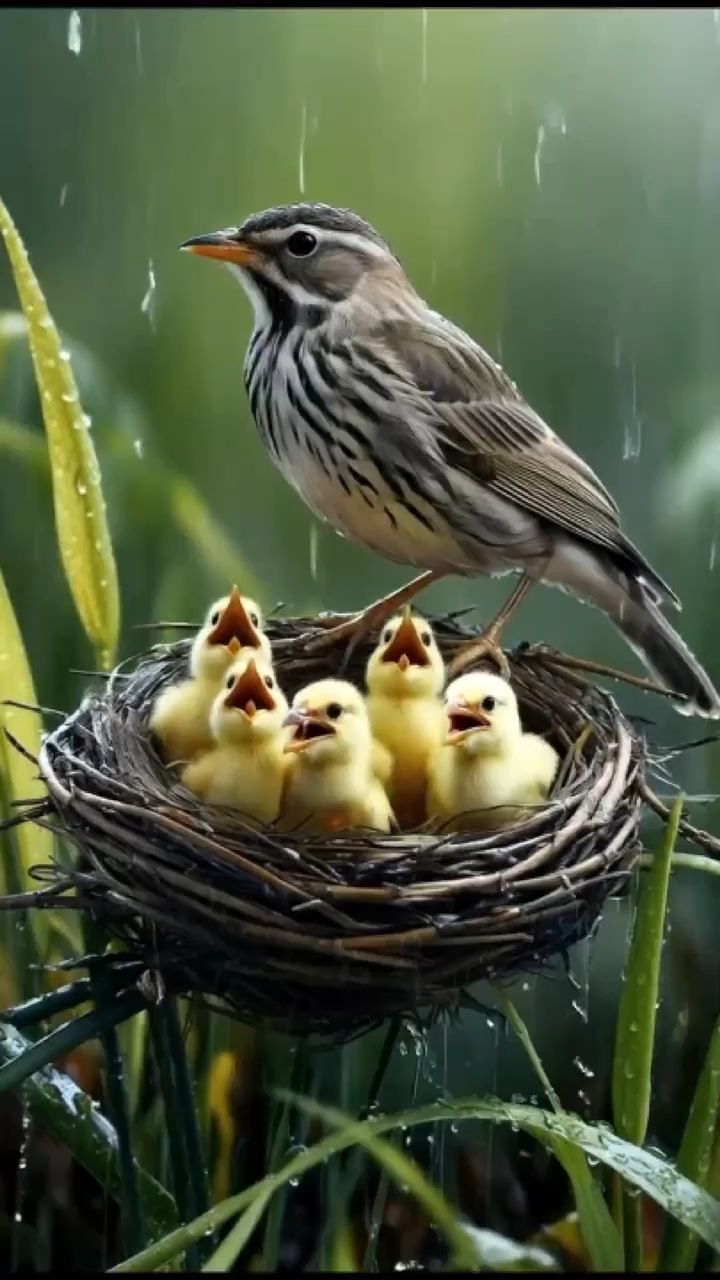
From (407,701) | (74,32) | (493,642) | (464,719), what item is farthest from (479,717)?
(74,32)

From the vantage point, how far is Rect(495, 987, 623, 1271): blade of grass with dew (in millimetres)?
1115

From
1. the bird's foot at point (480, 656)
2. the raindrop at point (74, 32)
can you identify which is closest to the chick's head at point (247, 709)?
the bird's foot at point (480, 656)

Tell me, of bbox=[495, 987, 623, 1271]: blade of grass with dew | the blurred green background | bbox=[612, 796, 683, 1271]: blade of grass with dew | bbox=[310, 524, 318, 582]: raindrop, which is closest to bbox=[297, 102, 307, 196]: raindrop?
the blurred green background

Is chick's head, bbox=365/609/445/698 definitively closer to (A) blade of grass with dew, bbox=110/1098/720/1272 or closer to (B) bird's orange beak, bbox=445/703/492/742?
(B) bird's orange beak, bbox=445/703/492/742

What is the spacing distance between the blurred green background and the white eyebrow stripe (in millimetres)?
78

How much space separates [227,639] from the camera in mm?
1125

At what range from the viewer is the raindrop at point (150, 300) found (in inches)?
48.6

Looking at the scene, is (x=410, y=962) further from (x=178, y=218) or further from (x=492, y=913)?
(x=178, y=218)

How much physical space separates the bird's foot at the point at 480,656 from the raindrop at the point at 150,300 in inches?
17.1

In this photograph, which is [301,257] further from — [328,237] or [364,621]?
[364,621]

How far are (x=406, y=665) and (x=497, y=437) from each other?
239 millimetres

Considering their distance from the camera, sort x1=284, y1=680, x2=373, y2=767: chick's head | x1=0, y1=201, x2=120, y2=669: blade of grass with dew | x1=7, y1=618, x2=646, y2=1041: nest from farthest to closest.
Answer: x1=0, y1=201, x2=120, y2=669: blade of grass with dew < x1=284, y1=680, x2=373, y2=767: chick's head < x1=7, y1=618, x2=646, y2=1041: nest

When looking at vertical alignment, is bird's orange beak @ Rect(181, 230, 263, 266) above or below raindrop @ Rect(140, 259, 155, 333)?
above

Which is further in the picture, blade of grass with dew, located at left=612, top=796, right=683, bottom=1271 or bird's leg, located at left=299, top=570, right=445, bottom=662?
bird's leg, located at left=299, top=570, right=445, bottom=662
